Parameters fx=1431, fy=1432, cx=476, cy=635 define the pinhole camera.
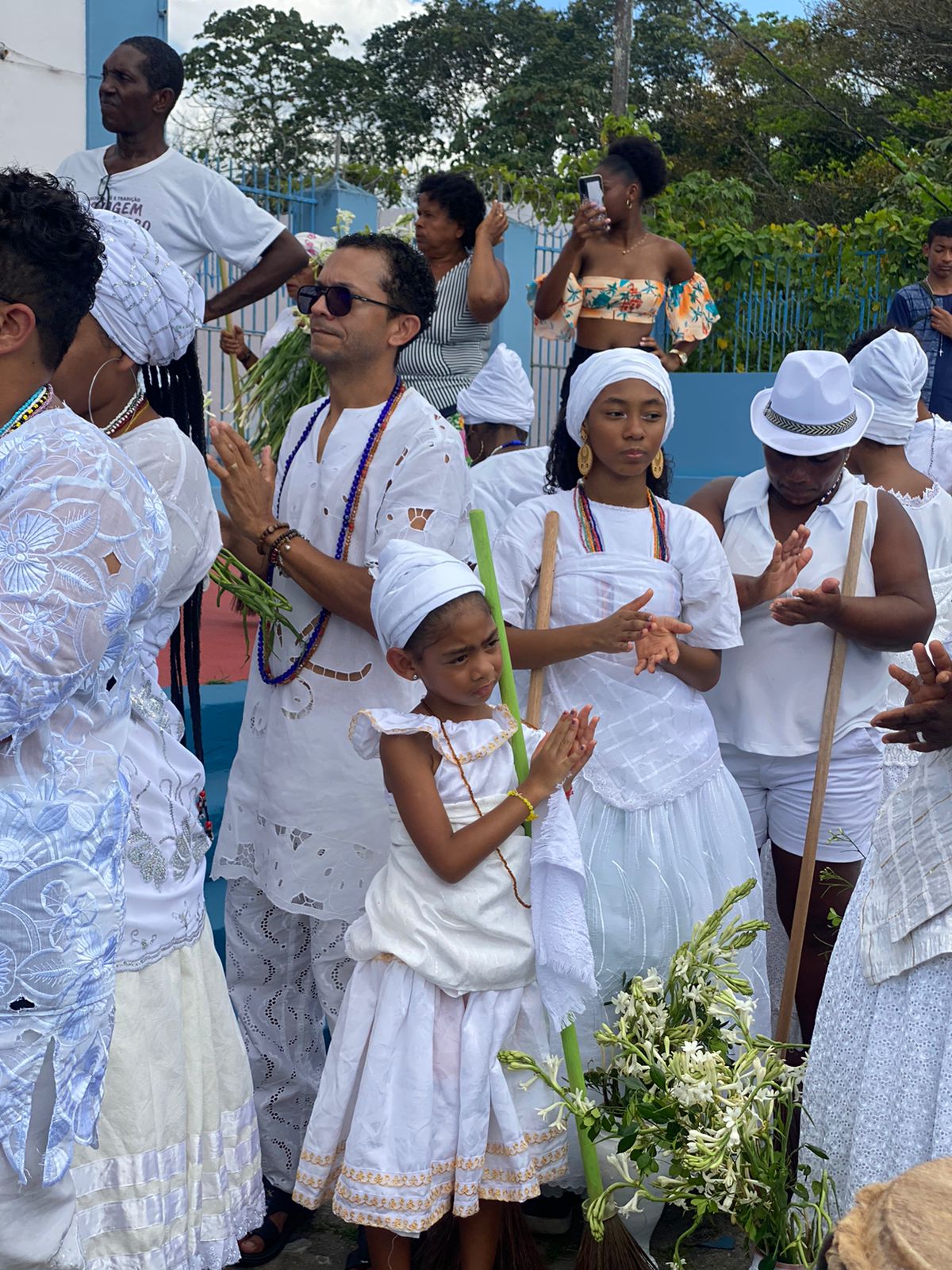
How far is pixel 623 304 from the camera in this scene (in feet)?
21.5

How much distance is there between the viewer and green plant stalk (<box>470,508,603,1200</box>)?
10.4 ft

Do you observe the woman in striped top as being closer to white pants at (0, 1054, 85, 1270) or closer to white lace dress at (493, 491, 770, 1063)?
white lace dress at (493, 491, 770, 1063)

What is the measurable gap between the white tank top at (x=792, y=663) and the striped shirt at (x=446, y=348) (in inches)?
93.6

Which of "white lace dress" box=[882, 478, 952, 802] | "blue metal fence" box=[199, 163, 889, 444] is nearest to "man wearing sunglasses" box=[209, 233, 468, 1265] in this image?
"white lace dress" box=[882, 478, 952, 802]

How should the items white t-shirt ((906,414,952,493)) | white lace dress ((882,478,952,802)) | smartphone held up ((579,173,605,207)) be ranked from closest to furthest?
white lace dress ((882,478,952,802)), white t-shirt ((906,414,952,493)), smartphone held up ((579,173,605,207))

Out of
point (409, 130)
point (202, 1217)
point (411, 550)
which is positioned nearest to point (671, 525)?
point (411, 550)

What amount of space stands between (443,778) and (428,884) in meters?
0.24

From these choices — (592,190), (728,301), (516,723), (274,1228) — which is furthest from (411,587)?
(728,301)

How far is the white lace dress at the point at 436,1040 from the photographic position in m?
3.14

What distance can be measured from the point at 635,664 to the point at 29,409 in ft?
6.55

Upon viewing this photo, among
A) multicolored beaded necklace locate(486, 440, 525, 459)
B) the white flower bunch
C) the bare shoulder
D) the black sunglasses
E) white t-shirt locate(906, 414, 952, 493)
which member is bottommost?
the white flower bunch

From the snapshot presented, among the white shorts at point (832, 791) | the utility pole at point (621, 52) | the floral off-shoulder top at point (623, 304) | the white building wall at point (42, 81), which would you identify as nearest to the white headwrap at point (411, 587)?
the white shorts at point (832, 791)

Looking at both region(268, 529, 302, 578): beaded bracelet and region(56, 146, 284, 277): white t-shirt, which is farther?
region(56, 146, 284, 277): white t-shirt

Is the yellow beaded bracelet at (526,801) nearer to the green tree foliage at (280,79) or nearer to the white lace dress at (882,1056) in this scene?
the white lace dress at (882,1056)
